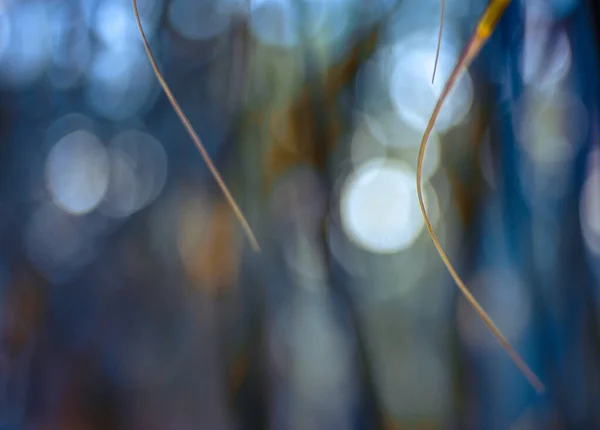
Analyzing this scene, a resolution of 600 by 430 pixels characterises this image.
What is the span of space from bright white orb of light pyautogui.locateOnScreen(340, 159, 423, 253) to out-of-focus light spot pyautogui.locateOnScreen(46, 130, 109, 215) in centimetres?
26

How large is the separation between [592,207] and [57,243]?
53 cm

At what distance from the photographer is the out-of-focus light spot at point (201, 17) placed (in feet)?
1.65

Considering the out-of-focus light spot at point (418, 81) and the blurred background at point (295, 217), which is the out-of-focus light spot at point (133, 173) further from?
the out-of-focus light spot at point (418, 81)

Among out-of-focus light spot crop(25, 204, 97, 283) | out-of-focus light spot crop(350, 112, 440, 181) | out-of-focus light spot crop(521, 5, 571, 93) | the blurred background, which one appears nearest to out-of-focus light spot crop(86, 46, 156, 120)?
the blurred background

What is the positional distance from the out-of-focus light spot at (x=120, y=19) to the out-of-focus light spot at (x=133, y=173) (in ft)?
0.35

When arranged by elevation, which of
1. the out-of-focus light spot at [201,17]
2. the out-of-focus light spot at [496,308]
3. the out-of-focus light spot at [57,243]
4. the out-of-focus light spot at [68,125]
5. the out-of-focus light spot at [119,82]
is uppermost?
the out-of-focus light spot at [201,17]

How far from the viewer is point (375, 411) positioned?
17.6 inches

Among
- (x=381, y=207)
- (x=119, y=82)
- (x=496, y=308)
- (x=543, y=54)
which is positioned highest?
(x=119, y=82)

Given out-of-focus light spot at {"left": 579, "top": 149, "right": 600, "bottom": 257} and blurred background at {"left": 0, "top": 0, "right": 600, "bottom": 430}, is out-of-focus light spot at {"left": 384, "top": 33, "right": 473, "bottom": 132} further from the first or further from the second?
out-of-focus light spot at {"left": 579, "top": 149, "right": 600, "bottom": 257}

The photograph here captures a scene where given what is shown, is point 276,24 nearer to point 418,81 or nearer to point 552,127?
point 418,81

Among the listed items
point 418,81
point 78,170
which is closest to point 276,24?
point 418,81

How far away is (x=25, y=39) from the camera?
0.51m

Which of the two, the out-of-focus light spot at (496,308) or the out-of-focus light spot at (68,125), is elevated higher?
the out-of-focus light spot at (68,125)

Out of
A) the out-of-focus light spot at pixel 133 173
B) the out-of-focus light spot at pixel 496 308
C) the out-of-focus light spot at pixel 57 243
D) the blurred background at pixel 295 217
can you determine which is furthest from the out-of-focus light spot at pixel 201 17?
the out-of-focus light spot at pixel 496 308
